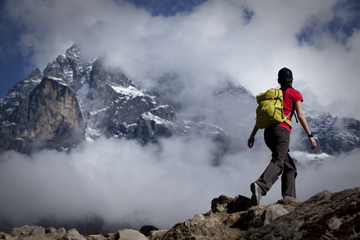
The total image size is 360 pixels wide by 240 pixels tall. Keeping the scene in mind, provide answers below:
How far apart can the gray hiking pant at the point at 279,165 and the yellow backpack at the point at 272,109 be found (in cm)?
15

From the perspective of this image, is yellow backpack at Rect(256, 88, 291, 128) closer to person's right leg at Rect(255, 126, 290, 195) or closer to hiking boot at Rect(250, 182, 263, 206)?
person's right leg at Rect(255, 126, 290, 195)

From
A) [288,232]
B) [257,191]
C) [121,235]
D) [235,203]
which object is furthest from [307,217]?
[121,235]

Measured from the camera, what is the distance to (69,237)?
6.87m

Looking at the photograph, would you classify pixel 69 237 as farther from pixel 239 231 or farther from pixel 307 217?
pixel 307 217

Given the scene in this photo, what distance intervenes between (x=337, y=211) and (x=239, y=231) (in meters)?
2.25

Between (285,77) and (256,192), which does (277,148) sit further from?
(285,77)

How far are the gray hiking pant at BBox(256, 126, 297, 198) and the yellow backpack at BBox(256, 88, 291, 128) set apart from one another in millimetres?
148

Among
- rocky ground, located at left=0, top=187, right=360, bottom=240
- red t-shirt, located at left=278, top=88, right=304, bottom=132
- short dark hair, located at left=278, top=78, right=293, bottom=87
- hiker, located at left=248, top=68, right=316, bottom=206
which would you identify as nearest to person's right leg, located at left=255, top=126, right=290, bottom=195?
hiker, located at left=248, top=68, right=316, bottom=206

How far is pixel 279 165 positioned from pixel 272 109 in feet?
3.16

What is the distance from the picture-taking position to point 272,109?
564 cm

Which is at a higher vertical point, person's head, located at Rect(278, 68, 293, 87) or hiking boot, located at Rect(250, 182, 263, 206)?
person's head, located at Rect(278, 68, 293, 87)

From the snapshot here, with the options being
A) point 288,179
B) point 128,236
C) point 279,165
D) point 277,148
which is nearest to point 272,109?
point 277,148

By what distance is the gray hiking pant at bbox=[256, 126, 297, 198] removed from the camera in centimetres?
543

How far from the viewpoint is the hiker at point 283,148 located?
17.8ft
